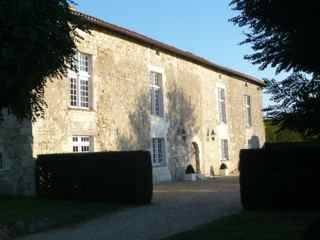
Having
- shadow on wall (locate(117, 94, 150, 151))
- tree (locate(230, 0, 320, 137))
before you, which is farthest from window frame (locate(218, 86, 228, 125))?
tree (locate(230, 0, 320, 137))

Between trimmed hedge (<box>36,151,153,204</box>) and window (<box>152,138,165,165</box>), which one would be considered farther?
window (<box>152,138,165,165</box>)

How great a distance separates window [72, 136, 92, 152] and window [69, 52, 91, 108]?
3.84 ft

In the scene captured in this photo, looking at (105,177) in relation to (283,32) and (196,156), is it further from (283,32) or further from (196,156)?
(196,156)

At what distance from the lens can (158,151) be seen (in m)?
23.7

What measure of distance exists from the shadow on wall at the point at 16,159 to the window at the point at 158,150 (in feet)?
25.3

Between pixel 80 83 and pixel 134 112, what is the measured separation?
3.36m

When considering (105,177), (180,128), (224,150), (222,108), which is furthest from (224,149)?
(105,177)

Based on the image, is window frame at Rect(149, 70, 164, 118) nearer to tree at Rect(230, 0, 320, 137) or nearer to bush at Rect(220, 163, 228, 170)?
bush at Rect(220, 163, 228, 170)

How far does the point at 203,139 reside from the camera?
2805cm

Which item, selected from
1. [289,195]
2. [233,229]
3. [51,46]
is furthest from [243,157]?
[51,46]

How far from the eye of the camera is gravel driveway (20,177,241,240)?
31.5 feet

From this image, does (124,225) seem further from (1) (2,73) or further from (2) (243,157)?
(1) (2,73)

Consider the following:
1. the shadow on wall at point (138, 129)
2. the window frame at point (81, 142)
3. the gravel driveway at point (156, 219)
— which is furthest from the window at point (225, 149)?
the gravel driveway at point (156, 219)

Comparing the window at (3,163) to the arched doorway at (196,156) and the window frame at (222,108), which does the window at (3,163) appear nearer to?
the arched doorway at (196,156)
